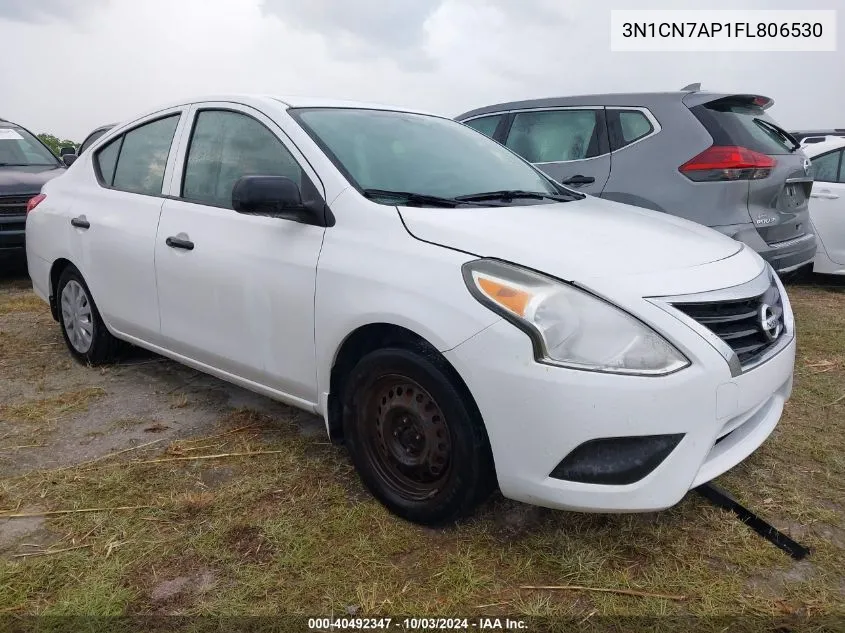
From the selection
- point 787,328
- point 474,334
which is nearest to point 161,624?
point 474,334

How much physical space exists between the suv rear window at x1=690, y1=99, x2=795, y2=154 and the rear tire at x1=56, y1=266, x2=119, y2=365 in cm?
396

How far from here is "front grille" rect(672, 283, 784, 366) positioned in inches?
84.5

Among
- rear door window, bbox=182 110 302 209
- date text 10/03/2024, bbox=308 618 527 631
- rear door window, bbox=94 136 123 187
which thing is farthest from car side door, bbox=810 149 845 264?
rear door window, bbox=94 136 123 187

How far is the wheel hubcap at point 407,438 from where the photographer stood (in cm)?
232

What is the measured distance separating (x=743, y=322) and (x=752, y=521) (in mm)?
733

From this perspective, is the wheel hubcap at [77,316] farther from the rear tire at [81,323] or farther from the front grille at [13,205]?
the front grille at [13,205]

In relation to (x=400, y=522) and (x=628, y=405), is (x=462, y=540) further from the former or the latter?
(x=628, y=405)

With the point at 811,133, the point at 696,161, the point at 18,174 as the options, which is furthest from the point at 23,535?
the point at 811,133

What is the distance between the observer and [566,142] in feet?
16.9

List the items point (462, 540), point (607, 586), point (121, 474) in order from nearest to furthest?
point (607, 586) → point (462, 540) → point (121, 474)

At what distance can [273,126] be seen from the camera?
2.93 metres

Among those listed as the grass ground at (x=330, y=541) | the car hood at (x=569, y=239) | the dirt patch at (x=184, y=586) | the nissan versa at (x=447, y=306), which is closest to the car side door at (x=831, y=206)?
the grass ground at (x=330, y=541)

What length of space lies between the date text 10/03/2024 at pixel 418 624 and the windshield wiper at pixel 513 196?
1.54m

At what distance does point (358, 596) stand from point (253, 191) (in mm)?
1436
